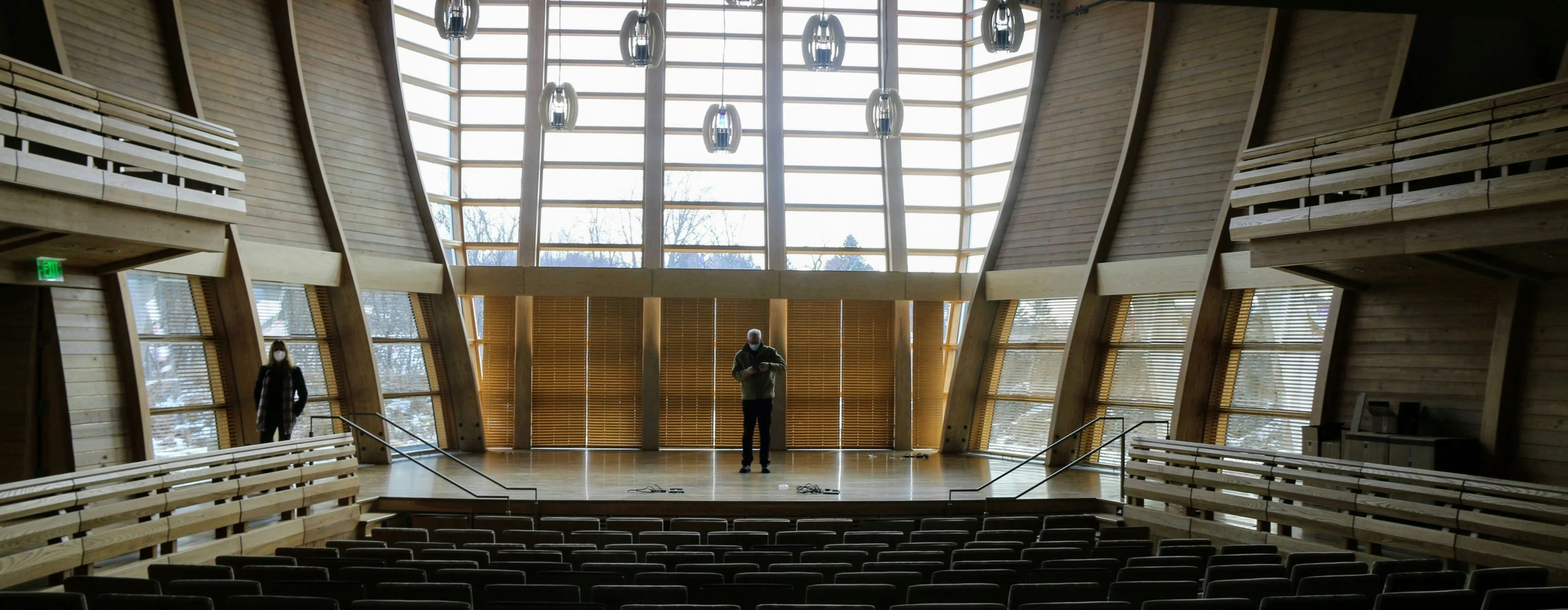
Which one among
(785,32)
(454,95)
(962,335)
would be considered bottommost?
(962,335)

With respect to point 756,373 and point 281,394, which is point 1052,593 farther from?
point 281,394

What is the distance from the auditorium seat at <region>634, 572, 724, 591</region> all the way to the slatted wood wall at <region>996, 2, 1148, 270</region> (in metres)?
9.05

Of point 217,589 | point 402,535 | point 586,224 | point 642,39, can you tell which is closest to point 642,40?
point 642,39

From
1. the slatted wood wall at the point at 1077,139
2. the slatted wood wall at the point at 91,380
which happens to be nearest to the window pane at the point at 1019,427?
the slatted wood wall at the point at 1077,139

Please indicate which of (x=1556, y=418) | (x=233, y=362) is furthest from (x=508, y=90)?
(x=1556, y=418)

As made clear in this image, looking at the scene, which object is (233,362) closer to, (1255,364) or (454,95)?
(454,95)

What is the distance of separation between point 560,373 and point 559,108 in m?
5.96

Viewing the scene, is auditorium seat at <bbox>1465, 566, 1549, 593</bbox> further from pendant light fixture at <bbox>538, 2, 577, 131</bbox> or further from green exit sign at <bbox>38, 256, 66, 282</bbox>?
green exit sign at <bbox>38, 256, 66, 282</bbox>

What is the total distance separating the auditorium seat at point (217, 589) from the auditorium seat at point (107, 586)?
0.08 m

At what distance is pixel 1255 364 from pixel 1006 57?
5.56 meters

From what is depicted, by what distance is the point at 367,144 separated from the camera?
12.7m

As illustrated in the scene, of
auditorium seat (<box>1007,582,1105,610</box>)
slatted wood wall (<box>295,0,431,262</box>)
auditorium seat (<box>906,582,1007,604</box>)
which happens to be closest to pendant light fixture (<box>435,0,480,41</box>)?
auditorium seat (<box>906,582,1007,604</box>)

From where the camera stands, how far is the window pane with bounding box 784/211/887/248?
14.4 metres

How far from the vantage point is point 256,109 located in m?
11.3
